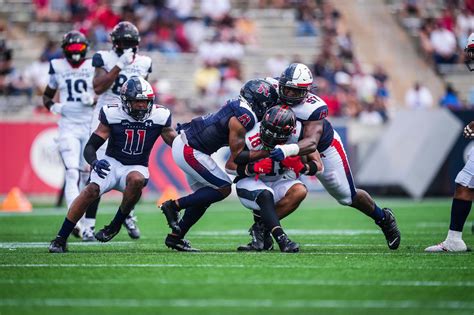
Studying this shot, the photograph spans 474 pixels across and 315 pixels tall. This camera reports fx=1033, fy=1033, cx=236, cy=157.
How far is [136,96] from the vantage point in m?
9.26

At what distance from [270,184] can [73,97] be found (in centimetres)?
345

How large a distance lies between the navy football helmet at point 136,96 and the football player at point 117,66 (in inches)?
70.4

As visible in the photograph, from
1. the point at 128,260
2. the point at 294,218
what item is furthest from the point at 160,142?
the point at 128,260

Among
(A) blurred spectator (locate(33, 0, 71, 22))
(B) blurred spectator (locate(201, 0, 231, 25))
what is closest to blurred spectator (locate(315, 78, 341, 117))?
(B) blurred spectator (locate(201, 0, 231, 25))

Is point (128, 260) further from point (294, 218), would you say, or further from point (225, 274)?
point (294, 218)

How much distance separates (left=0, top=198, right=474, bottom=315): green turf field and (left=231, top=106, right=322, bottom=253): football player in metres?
0.30

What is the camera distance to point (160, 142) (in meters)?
18.9

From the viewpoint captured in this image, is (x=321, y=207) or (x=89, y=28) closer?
(x=321, y=207)

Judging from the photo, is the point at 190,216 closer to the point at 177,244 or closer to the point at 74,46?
the point at 177,244

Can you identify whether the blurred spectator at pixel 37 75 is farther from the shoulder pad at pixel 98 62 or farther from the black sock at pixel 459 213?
the black sock at pixel 459 213

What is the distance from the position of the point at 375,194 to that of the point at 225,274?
12676 mm

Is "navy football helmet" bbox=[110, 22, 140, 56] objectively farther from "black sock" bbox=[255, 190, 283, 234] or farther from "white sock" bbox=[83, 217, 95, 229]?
"black sock" bbox=[255, 190, 283, 234]

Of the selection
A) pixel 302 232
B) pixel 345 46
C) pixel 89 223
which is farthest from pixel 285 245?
pixel 345 46

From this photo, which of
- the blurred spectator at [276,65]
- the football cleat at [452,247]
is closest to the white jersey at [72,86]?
the football cleat at [452,247]
